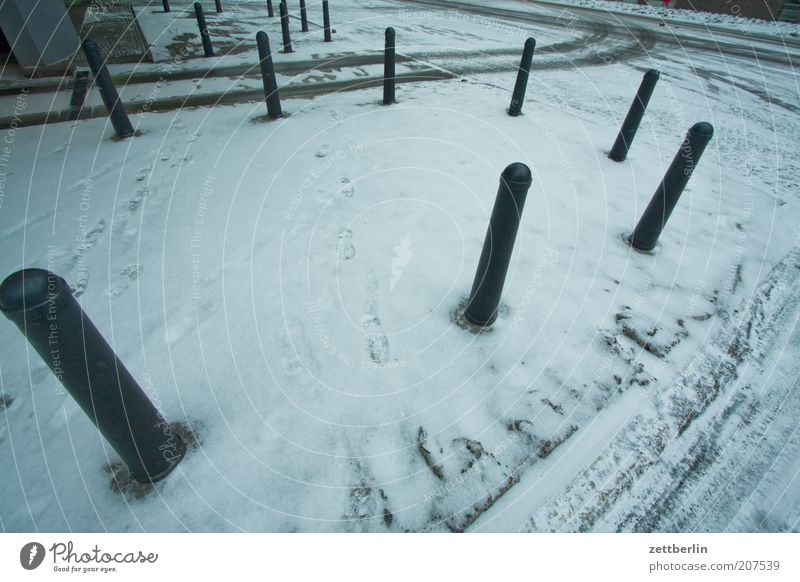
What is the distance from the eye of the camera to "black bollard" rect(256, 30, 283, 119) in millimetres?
4621

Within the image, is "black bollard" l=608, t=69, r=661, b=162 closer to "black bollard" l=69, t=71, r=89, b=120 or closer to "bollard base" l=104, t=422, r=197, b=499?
"bollard base" l=104, t=422, r=197, b=499

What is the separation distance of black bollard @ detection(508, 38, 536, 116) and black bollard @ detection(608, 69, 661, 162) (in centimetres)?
159

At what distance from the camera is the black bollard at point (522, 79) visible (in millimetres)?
5537

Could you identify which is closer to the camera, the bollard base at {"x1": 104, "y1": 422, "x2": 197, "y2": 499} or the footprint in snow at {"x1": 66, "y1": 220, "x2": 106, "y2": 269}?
the bollard base at {"x1": 104, "y1": 422, "x2": 197, "y2": 499}

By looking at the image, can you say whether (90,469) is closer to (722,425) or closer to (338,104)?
(722,425)

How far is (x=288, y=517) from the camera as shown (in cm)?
184

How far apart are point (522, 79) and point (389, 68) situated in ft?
6.53

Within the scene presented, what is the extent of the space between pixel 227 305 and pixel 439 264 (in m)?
1.70

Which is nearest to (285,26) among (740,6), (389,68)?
(389,68)

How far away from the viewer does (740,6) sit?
19.5m

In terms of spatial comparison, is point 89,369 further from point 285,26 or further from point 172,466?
point 285,26

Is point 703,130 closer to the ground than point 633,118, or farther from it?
farther from it

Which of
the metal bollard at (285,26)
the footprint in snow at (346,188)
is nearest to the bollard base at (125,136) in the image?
the footprint in snow at (346,188)

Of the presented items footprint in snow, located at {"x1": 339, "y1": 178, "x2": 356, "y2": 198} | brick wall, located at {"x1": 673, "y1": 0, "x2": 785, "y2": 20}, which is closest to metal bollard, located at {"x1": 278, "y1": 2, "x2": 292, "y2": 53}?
footprint in snow, located at {"x1": 339, "y1": 178, "x2": 356, "y2": 198}
